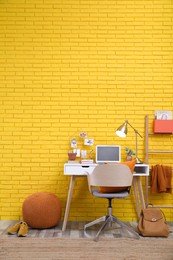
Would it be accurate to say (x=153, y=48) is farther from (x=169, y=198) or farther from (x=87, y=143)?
(x=169, y=198)

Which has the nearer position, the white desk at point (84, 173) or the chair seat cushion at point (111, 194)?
the chair seat cushion at point (111, 194)

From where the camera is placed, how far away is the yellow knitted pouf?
4.46 m

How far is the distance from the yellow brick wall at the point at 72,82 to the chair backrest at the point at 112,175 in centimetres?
102

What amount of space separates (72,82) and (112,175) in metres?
1.74

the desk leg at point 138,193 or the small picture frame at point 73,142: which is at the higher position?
the small picture frame at point 73,142

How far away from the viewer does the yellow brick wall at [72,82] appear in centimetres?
513

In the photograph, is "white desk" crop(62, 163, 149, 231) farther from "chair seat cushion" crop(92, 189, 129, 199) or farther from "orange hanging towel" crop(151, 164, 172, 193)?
"chair seat cushion" crop(92, 189, 129, 199)

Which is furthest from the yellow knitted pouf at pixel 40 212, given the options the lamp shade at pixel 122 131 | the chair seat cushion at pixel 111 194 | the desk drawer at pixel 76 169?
the lamp shade at pixel 122 131

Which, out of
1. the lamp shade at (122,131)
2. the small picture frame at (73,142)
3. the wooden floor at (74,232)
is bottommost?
the wooden floor at (74,232)

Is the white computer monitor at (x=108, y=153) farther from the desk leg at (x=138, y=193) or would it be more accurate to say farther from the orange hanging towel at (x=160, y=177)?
the orange hanging towel at (x=160, y=177)

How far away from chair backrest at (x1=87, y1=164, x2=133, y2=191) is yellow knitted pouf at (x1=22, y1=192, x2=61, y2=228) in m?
0.80

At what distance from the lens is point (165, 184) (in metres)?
4.90

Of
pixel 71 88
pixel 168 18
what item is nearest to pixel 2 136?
pixel 71 88

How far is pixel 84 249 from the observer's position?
3.65 metres
